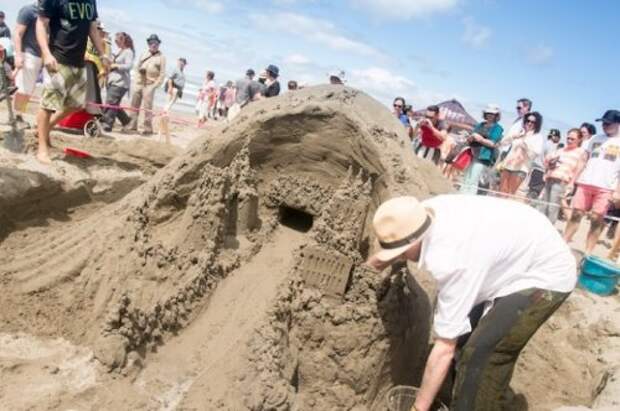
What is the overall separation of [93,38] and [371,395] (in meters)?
3.57

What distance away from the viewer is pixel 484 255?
2102 millimetres

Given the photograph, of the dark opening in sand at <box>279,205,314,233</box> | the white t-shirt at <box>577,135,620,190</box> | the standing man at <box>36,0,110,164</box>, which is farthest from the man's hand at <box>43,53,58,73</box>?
the white t-shirt at <box>577,135,620,190</box>

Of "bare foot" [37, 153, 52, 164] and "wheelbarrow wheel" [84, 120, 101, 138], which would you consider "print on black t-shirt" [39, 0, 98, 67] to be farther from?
"wheelbarrow wheel" [84, 120, 101, 138]

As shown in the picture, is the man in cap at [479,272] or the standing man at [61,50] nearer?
the man in cap at [479,272]

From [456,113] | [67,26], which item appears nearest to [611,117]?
[67,26]

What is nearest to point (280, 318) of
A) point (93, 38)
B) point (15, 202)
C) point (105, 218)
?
point (105, 218)

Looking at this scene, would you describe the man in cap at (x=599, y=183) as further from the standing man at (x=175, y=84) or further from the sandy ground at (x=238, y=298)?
the standing man at (x=175, y=84)

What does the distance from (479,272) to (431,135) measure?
457cm

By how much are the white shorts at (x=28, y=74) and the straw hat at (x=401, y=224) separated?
209 inches

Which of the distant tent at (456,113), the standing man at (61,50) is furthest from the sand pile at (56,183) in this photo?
the distant tent at (456,113)

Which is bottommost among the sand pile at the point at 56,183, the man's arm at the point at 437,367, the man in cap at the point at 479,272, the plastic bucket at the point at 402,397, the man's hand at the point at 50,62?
the plastic bucket at the point at 402,397

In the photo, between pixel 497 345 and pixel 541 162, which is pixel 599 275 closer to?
pixel 541 162

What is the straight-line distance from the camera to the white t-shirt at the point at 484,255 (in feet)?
6.86

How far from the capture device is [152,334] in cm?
288
